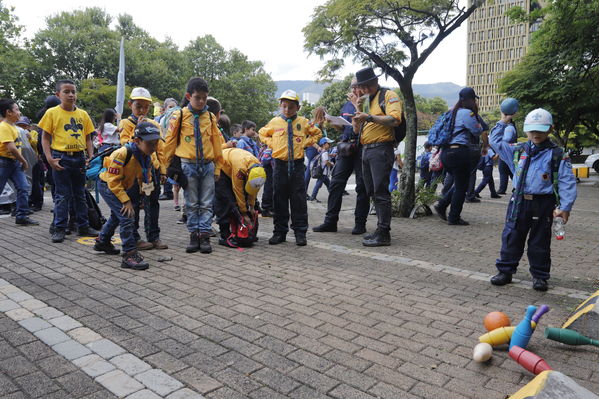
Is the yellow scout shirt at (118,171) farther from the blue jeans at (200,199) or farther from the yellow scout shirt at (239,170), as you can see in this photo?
the yellow scout shirt at (239,170)

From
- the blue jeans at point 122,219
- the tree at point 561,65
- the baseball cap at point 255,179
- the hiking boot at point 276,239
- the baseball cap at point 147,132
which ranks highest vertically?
the tree at point 561,65

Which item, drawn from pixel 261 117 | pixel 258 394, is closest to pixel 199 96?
pixel 258 394

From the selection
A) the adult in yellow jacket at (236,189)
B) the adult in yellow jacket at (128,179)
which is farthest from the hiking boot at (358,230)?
the adult in yellow jacket at (128,179)

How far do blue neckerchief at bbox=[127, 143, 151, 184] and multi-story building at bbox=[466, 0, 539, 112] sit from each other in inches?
5368

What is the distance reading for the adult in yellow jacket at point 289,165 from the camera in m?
6.30

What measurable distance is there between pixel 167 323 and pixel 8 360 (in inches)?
39.2

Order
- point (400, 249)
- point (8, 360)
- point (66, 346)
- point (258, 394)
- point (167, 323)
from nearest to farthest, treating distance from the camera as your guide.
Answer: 1. point (258, 394)
2. point (8, 360)
3. point (66, 346)
4. point (167, 323)
5. point (400, 249)

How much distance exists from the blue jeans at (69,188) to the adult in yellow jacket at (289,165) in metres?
2.62

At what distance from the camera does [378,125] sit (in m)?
6.37

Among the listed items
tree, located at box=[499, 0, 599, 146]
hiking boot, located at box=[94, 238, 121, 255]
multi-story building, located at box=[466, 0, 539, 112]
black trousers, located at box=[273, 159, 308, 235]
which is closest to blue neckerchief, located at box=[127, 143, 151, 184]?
hiking boot, located at box=[94, 238, 121, 255]

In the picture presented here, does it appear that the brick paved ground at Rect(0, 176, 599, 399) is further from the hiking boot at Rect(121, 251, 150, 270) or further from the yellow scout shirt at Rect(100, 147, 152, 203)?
the yellow scout shirt at Rect(100, 147, 152, 203)

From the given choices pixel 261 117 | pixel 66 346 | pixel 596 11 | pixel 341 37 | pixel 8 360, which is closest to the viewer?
pixel 8 360

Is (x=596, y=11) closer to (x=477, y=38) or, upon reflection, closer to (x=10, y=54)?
(x=10, y=54)

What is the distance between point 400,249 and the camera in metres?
6.14
